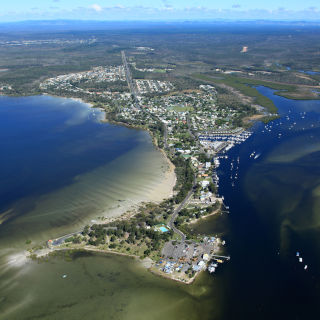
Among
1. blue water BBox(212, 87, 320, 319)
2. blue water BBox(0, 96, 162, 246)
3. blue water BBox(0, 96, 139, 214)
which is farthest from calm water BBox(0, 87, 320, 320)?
blue water BBox(0, 96, 139, 214)

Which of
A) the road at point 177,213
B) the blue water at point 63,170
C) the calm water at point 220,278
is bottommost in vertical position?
the calm water at point 220,278

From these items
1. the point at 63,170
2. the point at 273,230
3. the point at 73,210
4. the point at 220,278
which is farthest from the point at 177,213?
the point at 63,170

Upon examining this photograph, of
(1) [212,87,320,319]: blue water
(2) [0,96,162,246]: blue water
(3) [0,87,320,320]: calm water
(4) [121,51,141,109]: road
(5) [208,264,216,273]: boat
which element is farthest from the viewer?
(4) [121,51,141,109]: road

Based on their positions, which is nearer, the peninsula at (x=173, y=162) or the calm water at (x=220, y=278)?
the calm water at (x=220, y=278)

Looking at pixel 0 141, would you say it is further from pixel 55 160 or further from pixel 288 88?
pixel 288 88

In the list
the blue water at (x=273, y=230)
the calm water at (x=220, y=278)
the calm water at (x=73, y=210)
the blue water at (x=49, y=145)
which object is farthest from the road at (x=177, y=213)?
the blue water at (x=49, y=145)

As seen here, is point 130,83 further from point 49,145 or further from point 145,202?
point 145,202

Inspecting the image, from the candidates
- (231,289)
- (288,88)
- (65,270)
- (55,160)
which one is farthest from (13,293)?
(288,88)

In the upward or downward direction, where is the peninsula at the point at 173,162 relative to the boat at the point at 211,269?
upward

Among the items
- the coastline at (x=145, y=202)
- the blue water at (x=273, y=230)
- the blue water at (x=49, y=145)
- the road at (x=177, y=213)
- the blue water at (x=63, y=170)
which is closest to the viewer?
the blue water at (x=273, y=230)

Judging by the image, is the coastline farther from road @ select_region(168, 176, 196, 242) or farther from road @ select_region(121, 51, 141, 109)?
road @ select_region(121, 51, 141, 109)

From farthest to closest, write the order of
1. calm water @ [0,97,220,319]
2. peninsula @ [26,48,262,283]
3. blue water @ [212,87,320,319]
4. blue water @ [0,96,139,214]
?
blue water @ [0,96,139,214], peninsula @ [26,48,262,283], blue water @ [212,87,320,319], calm water @ [0,97,220,319]

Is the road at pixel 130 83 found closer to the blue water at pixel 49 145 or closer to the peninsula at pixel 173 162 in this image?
the peninsula at pixel 173 162
